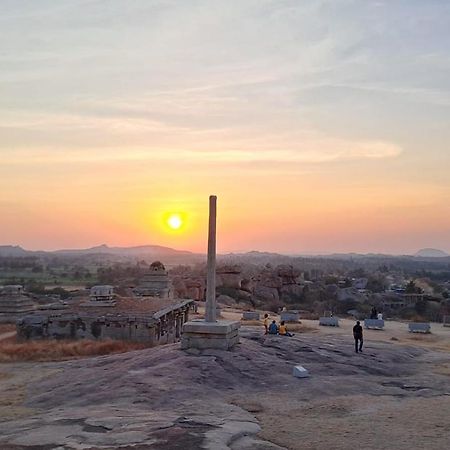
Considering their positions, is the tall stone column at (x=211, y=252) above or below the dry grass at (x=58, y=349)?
above

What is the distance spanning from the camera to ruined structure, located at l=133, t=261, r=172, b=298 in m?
38.0

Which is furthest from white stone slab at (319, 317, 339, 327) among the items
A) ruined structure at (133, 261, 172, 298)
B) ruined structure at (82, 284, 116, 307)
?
ruined structure at (82, 284, 116, 307)

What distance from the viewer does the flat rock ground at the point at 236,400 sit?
1084cm

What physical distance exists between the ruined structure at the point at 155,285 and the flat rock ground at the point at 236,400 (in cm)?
1609

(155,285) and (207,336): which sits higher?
(155,285)

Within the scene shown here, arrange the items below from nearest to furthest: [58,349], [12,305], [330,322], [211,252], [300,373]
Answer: [300,373] → [211,252] → [58,349] → [12,305] → [330,322]

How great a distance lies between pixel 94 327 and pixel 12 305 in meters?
9.98

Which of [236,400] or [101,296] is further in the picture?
[101,296]

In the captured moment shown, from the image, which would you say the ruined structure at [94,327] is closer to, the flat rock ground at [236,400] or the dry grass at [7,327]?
the dry grass at [7,327]

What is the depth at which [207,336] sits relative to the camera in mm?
18125

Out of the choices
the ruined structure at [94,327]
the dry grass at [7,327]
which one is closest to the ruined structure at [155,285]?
the dry grass at [7,327]

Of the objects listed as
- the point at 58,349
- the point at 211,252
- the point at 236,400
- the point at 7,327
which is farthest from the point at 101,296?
the point at 236,400

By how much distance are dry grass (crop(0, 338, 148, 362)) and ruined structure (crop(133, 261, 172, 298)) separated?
12.0 metres

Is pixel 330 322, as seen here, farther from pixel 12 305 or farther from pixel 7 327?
pixel 12 305
